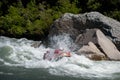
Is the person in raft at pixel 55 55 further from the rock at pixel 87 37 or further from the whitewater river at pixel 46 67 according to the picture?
the rock at pixel 87 37

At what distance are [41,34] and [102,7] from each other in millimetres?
4389

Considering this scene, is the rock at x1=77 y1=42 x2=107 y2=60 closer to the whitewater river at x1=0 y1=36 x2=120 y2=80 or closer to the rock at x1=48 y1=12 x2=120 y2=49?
the whitewater river at x1=0 y1=36 x2=120 y2=80

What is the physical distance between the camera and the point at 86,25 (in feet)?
62.1

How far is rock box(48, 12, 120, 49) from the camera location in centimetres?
1818

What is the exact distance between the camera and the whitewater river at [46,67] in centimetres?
1311

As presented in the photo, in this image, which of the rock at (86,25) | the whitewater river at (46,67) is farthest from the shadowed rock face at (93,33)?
the whitewater river at (46,67)

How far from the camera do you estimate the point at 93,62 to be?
15594 millimetres

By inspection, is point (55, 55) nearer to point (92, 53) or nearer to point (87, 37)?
point (92, 53)

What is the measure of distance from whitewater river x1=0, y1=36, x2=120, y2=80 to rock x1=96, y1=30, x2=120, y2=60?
60 cm

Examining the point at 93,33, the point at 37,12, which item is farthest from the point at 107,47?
the point at 37,12

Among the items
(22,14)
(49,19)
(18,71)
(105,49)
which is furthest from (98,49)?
(22,14)

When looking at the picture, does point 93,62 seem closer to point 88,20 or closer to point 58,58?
point 58,58

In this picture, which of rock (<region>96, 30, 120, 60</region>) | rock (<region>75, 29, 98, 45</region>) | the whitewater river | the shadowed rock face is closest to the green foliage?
the shadowed rock face

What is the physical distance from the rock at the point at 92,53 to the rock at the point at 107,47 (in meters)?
0.28
